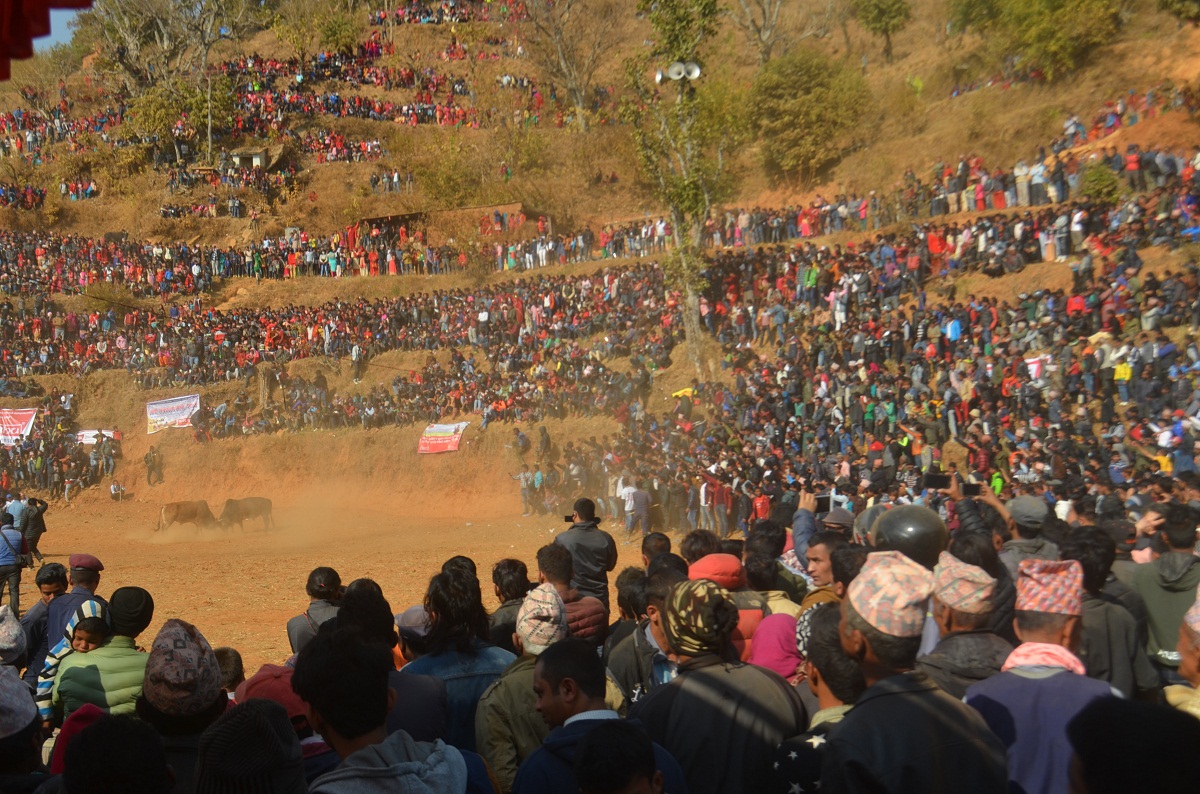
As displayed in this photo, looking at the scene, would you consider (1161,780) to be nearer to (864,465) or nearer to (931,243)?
(864,465)

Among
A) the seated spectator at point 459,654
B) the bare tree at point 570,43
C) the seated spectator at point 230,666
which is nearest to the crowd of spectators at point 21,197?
the bare tree at point 570,43

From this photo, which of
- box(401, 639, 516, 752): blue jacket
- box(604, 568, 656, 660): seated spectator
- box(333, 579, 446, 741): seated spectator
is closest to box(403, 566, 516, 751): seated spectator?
box(401, 639, 516, 752): blue jacket

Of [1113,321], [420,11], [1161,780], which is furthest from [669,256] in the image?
[420,11]

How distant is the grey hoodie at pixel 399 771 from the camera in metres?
3.10

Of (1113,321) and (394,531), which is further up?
(1113,321)

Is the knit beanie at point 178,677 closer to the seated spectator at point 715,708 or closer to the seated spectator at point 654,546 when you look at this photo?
the seated spectator at point 715,708

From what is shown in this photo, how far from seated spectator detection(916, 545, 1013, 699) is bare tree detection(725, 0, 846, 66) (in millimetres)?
49971

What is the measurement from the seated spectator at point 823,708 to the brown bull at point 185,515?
28.3 meters

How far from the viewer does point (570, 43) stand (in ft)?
204

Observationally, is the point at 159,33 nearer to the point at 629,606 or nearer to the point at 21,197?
the point at 21,197

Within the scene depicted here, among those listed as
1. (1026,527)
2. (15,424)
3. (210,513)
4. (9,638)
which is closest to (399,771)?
(9,638)

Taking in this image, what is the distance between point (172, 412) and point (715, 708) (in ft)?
122

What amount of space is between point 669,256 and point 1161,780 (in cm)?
3083

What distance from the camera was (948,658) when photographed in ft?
13.8
